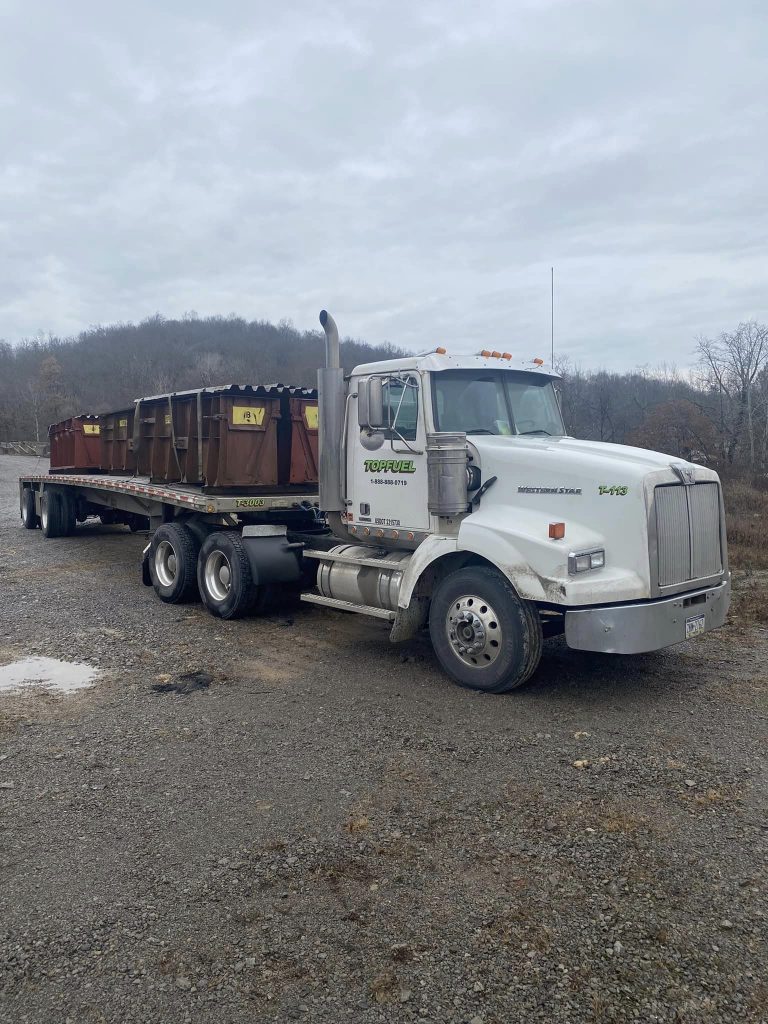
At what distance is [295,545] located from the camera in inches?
335

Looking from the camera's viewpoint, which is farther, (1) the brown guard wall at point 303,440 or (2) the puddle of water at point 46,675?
(1) the brown guard wall at point 303,440

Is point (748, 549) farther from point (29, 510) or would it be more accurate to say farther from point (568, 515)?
point (29, 510)

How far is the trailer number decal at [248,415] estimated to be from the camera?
29.5 ft

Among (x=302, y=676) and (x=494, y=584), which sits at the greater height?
(x=494, y=584)

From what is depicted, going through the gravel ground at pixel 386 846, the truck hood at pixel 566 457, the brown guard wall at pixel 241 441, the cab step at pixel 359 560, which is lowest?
the gravel ground at pixel 386 846

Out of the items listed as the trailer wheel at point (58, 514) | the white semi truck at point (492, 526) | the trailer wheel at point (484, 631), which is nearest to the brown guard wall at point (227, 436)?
the white semi truck at point (492, 526)

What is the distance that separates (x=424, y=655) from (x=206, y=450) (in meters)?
3.80

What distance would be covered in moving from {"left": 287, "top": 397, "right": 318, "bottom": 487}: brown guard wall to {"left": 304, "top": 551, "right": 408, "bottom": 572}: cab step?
5.94ft

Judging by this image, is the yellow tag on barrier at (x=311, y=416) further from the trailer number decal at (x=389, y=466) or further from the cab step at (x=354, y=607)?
the cab step at (x=354, y=607)

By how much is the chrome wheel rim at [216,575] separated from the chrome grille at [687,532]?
16.6 feet

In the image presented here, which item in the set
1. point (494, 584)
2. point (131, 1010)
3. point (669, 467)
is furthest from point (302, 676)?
point (131, 1010)

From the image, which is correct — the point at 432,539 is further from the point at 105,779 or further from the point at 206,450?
the point at 206,450

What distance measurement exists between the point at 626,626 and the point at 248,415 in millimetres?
5329

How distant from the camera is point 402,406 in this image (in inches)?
261
